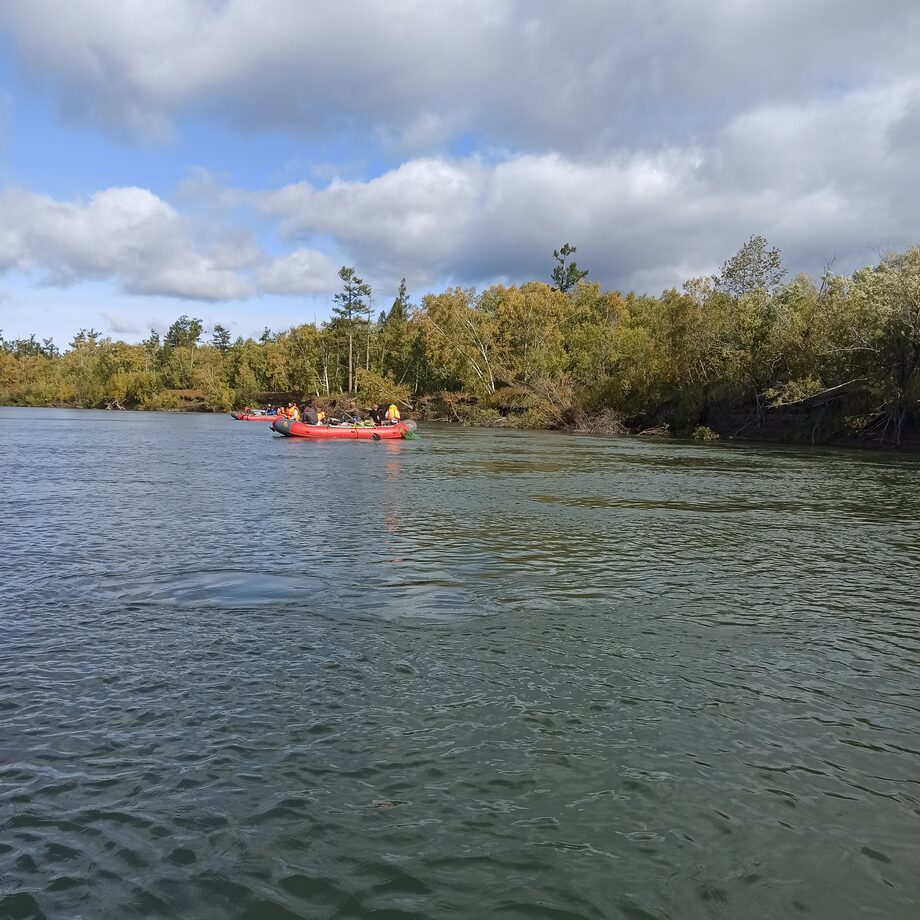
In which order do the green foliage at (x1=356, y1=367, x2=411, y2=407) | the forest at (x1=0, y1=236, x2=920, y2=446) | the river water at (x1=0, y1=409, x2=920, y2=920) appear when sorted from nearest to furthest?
the river water at (x1=0, y1=409, x2=920, y2=920)
the forest at (x1=0, y1=236, x2=920, y2=446)
the green foliage at (x1=356, y1=367, x2=411, y2=407)

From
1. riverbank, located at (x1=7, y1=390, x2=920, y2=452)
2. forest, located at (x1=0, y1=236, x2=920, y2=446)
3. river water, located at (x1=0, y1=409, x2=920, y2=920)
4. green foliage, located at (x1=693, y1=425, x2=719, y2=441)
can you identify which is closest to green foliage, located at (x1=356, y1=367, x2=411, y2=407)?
forest, located at (x1=0, y1=236, x2=920, y2=446)

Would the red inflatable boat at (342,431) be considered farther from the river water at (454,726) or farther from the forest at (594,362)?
the river water at (454,726)

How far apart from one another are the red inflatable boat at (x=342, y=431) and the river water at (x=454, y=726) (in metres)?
32.1

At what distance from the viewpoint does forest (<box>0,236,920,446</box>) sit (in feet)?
153

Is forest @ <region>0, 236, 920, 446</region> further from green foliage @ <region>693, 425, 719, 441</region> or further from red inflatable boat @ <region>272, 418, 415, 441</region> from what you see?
red inflatable boat @ <region>272, 418, 415, 441</region>

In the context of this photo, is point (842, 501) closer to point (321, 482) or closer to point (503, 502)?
point (503, 502)

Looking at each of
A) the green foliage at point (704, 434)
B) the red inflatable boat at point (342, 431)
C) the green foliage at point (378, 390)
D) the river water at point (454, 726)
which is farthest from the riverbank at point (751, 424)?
the river water at point (454, 726)

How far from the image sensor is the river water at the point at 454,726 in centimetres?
470

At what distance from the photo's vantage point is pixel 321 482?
992 inches

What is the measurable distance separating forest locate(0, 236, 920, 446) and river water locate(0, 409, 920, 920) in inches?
1452

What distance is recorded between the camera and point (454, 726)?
6668 millimetres

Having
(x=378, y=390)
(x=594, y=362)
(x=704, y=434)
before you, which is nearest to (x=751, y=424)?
(x=704, y=434)

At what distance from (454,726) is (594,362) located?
7626 cm

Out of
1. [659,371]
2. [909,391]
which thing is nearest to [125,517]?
[909,391]
